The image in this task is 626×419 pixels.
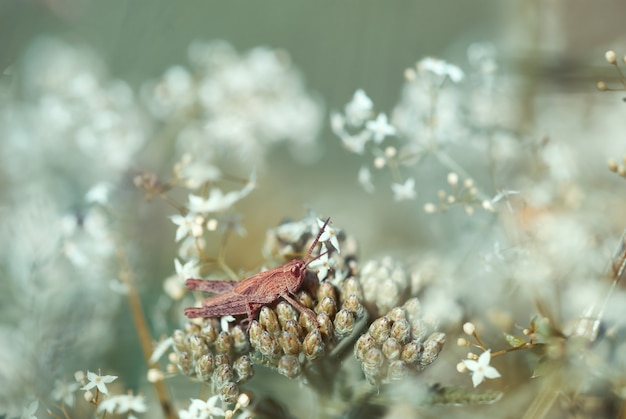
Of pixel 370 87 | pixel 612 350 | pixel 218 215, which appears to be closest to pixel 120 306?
pixel 218 215

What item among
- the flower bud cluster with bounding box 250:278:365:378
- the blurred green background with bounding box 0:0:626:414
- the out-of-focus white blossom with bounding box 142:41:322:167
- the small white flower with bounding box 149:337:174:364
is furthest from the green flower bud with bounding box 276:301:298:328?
the out-of-focus white blossom with bounding box 142:41:322:167

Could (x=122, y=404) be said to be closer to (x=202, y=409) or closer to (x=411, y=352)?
(x=202, y=409)

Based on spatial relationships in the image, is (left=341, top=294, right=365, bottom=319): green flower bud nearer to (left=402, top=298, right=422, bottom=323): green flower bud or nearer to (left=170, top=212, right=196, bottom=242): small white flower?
(left=402, top=298, right=422, bottom=323): green flower bud

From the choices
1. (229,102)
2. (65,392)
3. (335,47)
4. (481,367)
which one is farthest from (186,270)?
(335,47)

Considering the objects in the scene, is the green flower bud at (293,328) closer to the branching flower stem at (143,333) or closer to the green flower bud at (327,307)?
the green flower bud at (327,307)

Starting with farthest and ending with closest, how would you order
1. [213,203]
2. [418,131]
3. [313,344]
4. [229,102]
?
[229,102], [418,131], [213,203], [313,344]

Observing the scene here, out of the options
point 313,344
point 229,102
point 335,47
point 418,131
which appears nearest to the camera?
point 313,344

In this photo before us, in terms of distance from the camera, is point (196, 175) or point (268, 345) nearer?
point (268, 345)
